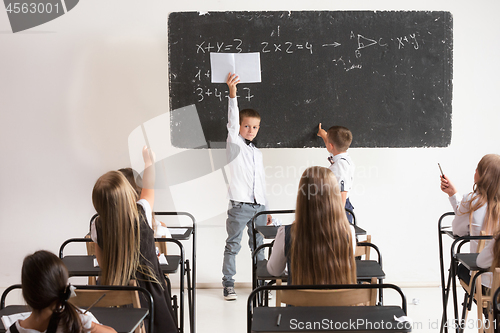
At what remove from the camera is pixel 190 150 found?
405 centimetres

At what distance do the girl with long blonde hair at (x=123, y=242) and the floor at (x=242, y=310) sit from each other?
1220mm

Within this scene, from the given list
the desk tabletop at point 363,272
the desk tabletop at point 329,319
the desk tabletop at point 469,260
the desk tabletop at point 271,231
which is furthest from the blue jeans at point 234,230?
the desk tabletop at point 329,319

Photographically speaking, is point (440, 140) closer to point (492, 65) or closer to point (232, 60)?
point (492, 65)

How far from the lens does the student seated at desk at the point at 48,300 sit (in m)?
1.38

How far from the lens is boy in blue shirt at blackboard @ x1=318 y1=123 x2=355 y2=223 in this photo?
11.6ft

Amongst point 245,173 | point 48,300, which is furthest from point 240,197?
point 48,300

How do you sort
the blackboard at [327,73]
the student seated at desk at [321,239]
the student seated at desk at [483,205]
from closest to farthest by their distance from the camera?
the student seated at desk at [321,239] < the student seated at desk at [483,205] < the blackboard at [327,73]

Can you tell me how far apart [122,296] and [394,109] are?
2.73 meters

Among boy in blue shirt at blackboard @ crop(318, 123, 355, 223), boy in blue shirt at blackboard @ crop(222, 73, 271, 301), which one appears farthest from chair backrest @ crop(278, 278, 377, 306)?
boy in blue shirt at blackboard @ crop(222, 73, 271, 301)

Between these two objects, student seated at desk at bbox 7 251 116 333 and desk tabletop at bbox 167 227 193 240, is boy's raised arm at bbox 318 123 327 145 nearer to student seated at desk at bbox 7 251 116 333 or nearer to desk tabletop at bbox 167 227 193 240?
desk tabletop at bbox 167 227 193 240

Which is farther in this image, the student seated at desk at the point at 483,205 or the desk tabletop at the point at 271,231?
the desk tabletop at the point at 271,231

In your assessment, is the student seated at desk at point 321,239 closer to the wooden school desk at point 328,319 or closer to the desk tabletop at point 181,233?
the wooden school desk at point 328,319

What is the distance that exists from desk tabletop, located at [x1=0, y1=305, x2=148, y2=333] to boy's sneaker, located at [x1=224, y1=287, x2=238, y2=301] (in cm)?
232

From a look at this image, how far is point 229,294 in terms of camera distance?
3908 mm
